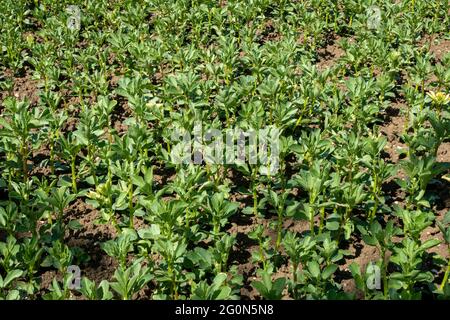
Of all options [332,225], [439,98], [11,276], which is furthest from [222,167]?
[439,98]

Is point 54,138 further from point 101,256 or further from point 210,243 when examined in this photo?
point 210,243

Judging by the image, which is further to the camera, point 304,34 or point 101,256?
point 304,34

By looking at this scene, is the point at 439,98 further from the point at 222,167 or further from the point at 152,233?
the point at 152,233

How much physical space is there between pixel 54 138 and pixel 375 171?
104 inches

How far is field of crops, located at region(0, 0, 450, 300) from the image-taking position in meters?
3.50

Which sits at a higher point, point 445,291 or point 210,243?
point 210,243

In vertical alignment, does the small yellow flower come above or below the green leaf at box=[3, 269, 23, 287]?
above

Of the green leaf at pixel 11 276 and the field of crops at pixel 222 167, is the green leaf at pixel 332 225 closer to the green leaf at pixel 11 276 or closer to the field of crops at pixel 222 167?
the field of crops at pixel 222 167

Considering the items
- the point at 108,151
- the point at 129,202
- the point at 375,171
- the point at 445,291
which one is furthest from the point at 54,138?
the point at 445,291

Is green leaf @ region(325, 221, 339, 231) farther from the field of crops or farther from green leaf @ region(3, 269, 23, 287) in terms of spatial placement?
green leaf @ region(3, 269, 23, 287)

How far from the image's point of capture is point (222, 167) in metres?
4.63

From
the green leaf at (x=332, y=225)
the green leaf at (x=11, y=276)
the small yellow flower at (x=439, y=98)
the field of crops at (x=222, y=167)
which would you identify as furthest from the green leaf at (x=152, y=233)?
the small yellow flower at (x=439, y=98)

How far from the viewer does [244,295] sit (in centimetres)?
359

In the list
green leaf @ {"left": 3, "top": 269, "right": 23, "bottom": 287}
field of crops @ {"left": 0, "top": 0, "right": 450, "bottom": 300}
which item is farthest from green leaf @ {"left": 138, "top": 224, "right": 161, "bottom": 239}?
green leaf @ {"left": 3, "top": 269, "right": 23, "bottom": 287}
